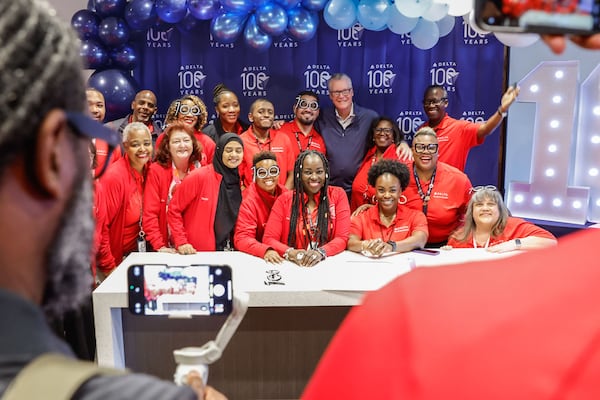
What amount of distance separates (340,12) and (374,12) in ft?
0.93

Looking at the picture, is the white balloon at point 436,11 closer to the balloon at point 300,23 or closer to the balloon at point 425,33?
the balloon at point 425,33

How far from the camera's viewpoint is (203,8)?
504cm

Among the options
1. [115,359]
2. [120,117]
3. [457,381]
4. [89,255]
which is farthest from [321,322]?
[120,117]

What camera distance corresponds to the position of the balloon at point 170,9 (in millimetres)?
5008

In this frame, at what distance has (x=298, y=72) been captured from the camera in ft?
19.5

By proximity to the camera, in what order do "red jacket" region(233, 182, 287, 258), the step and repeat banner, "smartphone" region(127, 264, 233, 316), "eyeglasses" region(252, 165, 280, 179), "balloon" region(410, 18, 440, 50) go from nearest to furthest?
"smartphone" region(127, 264, 233, 316) → "red jacket" region(233, 182, 287, 258) → "eyeglasses" region(252, 165, 280, 179) → "balloon" region(410, 18, 440, 50) → the step and repeat banner

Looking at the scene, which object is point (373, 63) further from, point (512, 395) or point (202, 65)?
point (512, 395)

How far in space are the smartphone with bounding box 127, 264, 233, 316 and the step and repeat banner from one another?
177 inches

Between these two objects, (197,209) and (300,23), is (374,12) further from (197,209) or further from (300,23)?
(197,209)

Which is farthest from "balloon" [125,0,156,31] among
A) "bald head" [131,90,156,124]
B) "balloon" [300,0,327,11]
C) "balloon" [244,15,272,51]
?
"balloon" [300,0,327,11]

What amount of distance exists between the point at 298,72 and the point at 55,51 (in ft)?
18.2

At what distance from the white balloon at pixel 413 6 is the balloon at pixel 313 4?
673 mm

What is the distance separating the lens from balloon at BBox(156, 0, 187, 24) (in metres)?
5.01

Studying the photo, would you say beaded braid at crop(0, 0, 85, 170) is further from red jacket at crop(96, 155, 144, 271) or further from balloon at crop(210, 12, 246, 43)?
balloon at crop(210, 12, 246, 43)
